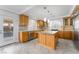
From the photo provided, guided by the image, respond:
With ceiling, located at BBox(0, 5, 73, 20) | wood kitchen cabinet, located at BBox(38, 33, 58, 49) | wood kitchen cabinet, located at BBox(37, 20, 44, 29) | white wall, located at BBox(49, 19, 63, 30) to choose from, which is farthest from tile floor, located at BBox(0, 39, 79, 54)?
wood kitchen cabinet, located at BBox(37, 20, 44, 29)

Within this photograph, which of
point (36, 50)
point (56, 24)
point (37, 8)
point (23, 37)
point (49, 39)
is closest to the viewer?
point (36, 50)

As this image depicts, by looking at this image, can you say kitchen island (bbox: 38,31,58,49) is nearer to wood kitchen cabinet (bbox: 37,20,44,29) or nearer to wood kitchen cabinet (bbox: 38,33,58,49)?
wood kitchen cabinet (bbox: 38,33,58,49)

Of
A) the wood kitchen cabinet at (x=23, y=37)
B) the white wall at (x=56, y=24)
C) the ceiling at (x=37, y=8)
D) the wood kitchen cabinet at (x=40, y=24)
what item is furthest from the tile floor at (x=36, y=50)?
the wood kitchen cabinet at (x=40, y=24)

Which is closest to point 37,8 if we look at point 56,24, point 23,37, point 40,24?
point 23,37

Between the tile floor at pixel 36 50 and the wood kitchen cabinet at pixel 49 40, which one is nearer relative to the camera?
the tile floor at pixel 36 50

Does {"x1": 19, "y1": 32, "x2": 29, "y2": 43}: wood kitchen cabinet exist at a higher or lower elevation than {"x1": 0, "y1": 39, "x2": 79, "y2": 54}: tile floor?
higher

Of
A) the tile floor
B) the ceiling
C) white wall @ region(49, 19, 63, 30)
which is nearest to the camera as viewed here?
the tile floor

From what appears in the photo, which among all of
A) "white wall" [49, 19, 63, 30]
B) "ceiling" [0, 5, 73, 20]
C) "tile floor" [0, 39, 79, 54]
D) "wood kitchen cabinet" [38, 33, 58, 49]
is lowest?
"tile floor" [0, 39, 79, 54]

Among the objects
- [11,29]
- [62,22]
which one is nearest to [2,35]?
[11,29]

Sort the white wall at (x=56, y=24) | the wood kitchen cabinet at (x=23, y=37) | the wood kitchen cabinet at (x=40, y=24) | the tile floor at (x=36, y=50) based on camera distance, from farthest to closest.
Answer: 1. the wood kitchen cabinet at (x=40, y=24)
2. the white wall at (x=56, y=24)
3. the wood kitchen cabinet at (x=23, y=37)
4. the tile floor at (x=36, y=50)

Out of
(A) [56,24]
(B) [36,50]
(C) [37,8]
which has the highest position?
(C) [37,8]

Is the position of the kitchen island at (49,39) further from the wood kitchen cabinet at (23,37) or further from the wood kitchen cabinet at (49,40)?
the wood kitchen cabinet at (23,37)

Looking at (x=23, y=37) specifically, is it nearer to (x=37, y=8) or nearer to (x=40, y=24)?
(x=37, y=8)

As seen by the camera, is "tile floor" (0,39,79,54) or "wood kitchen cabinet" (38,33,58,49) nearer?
"tile floor" (0,39,79,54)
